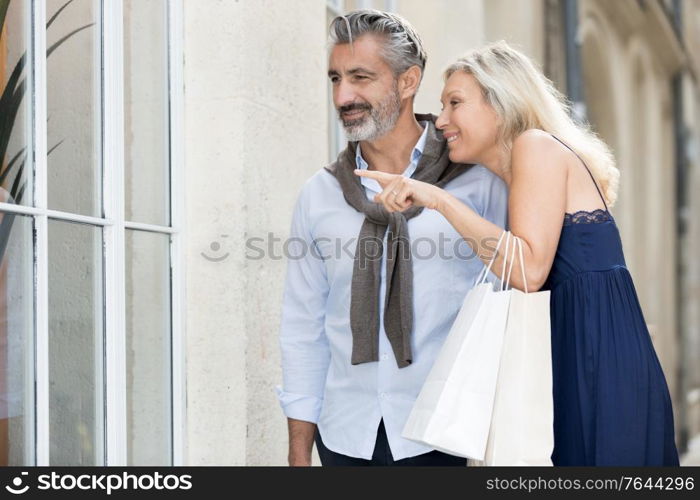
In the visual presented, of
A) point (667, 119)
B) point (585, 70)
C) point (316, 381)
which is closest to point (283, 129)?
point (316, 381)

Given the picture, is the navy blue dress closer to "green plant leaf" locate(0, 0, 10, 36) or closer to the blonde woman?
the blonde woman

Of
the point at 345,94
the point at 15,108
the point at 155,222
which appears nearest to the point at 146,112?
the point at 155,222

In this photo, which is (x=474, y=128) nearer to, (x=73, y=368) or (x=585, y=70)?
(x=73, y=368)

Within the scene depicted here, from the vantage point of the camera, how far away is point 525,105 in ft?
8.09

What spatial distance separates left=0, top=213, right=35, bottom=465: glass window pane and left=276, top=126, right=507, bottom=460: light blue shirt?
2.21 ft

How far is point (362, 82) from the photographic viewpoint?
2.74 meters

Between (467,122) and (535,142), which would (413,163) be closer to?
(467,122)

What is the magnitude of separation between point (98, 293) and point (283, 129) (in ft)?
3.35

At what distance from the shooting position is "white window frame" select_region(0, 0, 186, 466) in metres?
2.62

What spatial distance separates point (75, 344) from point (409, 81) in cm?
117

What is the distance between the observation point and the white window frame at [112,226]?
2615 mm

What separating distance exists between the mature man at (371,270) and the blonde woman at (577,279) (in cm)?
29

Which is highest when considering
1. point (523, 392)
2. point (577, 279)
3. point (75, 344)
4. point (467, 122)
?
point (467, 122)

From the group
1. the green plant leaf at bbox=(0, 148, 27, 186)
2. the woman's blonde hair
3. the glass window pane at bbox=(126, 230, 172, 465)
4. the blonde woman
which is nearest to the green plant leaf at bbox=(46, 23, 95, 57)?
the green plant leaf at bbox=(0, 148, 27, 186)
